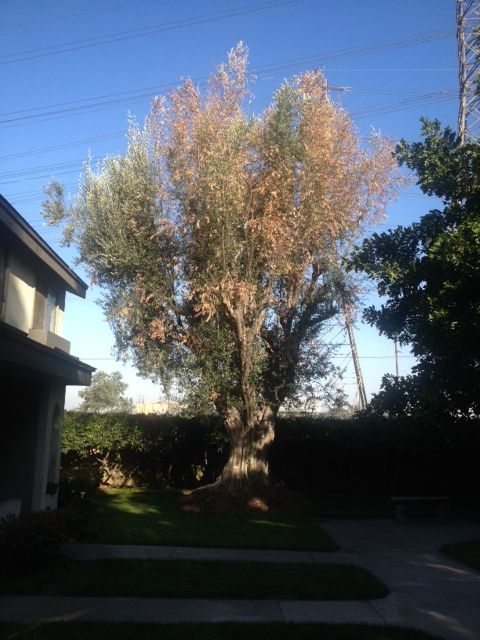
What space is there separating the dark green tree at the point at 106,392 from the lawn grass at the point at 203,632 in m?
67.3

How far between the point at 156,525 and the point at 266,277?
6.13 m

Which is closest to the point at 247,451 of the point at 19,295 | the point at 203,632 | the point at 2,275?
the point at 19,295

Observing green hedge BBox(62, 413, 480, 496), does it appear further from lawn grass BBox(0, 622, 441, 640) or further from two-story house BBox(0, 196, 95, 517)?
lawn grass BBox(0, 622, 441, 640)

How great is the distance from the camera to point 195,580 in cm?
746

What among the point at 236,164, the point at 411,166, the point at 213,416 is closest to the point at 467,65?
the point at 411,166

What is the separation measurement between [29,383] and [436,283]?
776 cm

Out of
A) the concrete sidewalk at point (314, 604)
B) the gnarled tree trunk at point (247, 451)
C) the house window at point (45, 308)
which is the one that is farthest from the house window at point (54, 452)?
the gnarled tree trunk at point (247, 451)

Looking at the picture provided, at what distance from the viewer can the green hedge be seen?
18.9 m

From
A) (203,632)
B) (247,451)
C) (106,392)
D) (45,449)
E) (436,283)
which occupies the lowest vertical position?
(203,632)

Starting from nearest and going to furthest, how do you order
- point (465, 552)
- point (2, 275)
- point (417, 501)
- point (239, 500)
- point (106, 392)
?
point (465, 552)
point (2, 275)
point (417, 501)
point (239, 500)
point (106, 392)

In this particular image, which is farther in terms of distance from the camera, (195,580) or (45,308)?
(45,308)

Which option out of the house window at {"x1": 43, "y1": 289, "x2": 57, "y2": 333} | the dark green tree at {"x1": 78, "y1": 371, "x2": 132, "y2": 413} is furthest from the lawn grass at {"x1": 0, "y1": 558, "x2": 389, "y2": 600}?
the dark green tree at {"x1": 78, "y1": 371, "x2": 132, "y2": 413}

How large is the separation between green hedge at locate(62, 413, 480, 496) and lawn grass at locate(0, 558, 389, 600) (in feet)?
33.6

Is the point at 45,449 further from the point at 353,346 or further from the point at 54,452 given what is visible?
the point at 353,346
